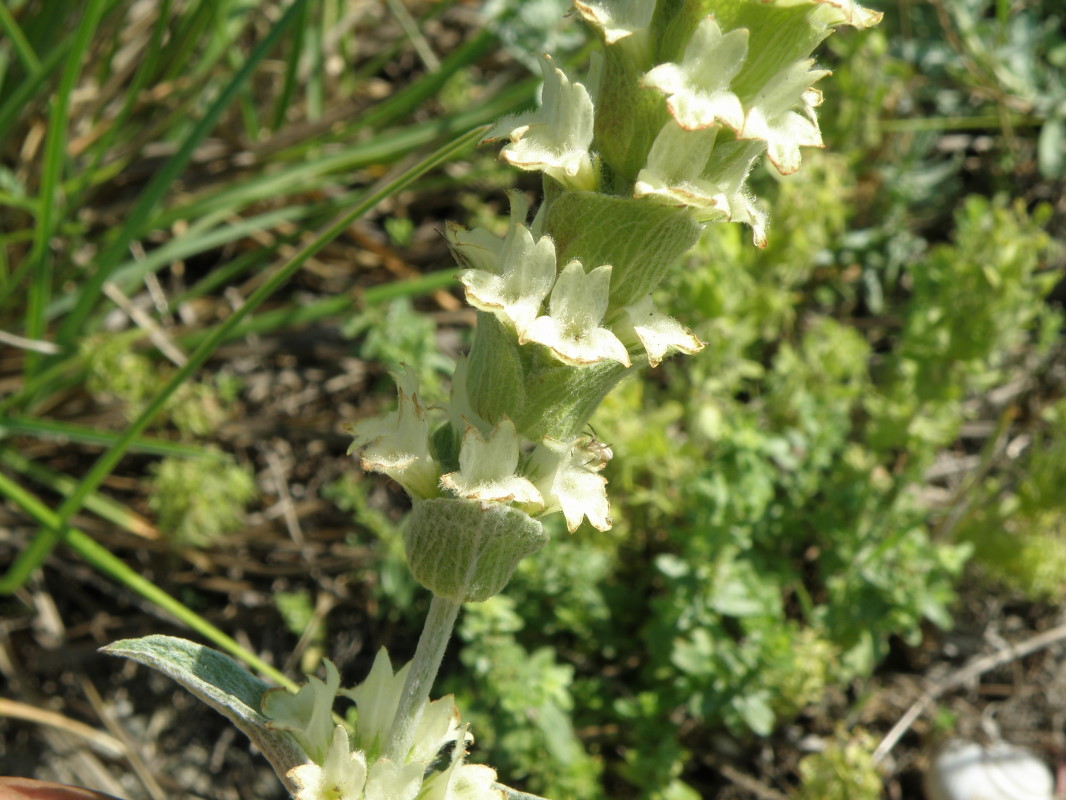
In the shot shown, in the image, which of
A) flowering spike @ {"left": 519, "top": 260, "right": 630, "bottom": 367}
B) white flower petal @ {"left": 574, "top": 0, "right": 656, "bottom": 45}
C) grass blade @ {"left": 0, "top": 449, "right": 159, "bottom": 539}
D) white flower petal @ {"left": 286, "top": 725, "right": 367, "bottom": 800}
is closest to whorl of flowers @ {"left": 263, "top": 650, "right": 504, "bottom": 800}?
white flower petal @ {"left": 286, "top": 725, "right": 367, "bottom": 800}

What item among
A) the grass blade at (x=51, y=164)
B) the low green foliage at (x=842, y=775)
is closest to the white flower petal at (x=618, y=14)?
the grass blade at (x=51, y=164)

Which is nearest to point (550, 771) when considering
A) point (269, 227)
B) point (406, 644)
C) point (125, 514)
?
point (406, 644)

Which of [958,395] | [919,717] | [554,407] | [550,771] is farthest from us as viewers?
[919,717]

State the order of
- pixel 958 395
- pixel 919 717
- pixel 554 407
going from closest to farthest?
pixel 554 407 < pixel 958 395 < pixel 919 717

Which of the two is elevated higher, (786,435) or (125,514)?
(786,435)

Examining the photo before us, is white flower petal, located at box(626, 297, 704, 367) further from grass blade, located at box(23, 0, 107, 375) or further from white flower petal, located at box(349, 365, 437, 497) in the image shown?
grass blade, located at box(23, 0, 107, 375)

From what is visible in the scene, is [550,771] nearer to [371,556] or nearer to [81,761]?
[371,556]
